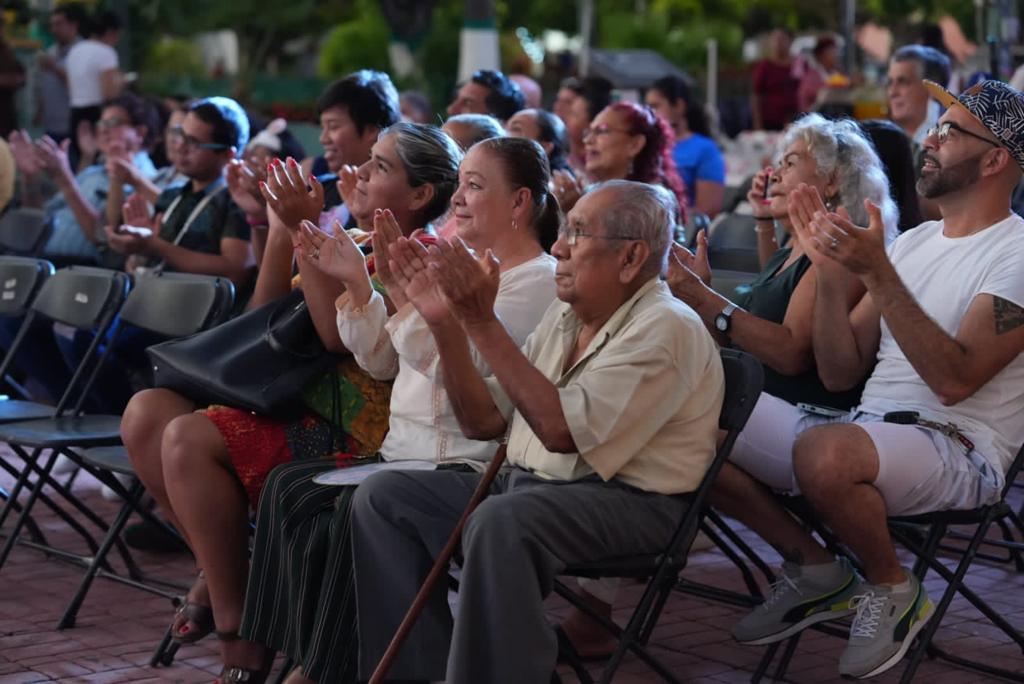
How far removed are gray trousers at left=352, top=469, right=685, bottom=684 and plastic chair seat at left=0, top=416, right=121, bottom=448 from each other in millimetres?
1387

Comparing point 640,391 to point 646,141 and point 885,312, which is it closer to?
point 885,312

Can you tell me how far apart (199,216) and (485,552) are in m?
3.04

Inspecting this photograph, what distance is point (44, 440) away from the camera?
4.68m

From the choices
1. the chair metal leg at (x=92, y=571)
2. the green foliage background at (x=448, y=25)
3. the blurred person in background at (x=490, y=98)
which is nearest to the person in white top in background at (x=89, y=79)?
the blurred person in background at (x=490, y=98)

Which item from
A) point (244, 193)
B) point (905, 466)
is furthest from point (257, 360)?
point (905, 466)

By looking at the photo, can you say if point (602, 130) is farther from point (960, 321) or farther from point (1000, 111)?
point (960, 321)

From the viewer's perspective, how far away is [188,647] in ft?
14.6

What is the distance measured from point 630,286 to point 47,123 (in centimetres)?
1001

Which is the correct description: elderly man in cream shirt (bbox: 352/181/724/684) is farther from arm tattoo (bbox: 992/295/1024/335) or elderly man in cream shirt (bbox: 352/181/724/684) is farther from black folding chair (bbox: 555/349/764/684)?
arm tattoo (bbox: 992/295/1024/335)

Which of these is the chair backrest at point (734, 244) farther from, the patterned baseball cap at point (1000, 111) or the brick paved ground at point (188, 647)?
the patterned baseball cap at point (1000, 111)

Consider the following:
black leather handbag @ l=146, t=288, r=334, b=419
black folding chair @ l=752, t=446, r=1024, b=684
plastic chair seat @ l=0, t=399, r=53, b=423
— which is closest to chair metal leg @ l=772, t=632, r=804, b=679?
black folding chair @ l=752, t=446, r=1024, b=684

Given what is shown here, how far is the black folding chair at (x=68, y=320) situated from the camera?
505 centimetres

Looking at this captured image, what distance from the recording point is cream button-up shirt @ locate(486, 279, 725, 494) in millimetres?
3410

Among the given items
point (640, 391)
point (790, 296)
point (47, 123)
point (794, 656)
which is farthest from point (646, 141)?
point (47, 123)
